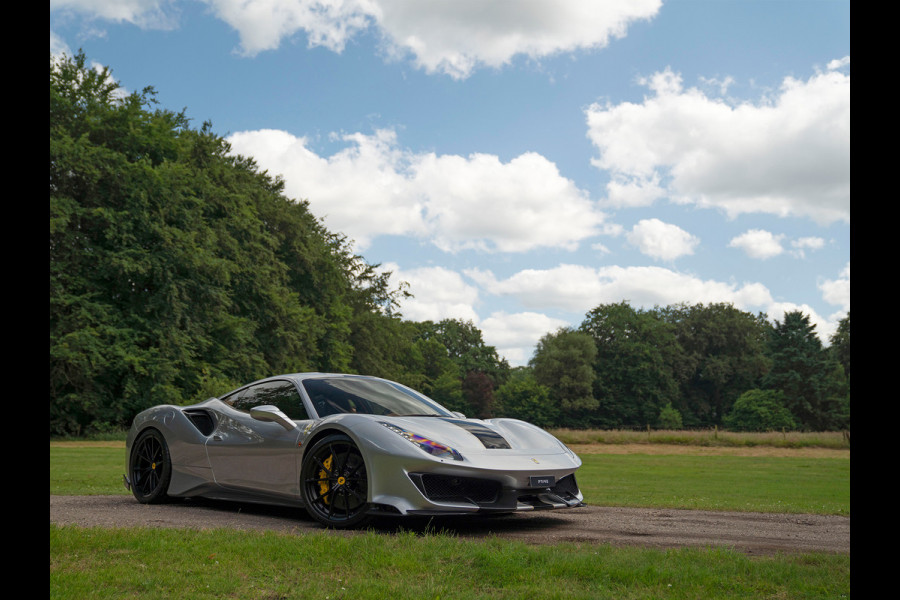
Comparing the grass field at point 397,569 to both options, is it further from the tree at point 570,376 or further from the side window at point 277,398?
the tree at point 570,376

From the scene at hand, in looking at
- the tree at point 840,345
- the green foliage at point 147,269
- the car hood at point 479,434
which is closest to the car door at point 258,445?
the car hood at point 479,434

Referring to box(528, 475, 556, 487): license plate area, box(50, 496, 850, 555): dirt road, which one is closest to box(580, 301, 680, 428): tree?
box(50, 496, 850, 555): dirt road

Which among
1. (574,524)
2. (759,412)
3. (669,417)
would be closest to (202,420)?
(574,524)

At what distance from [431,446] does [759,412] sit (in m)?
77.7

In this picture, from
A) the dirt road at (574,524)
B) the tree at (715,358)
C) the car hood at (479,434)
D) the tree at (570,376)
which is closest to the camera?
the dirt road at (574,524)

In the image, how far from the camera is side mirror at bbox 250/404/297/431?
22.8 feet

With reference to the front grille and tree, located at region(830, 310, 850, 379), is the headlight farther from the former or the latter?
tree, located at region(830, 310, 850, 379)

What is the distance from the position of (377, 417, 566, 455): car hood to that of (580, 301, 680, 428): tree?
72470 mm

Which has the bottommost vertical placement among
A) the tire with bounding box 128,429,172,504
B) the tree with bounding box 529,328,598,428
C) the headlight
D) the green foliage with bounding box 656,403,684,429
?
the green foliage with bounding box 656,403,684,429

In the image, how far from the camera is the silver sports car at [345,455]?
608 centimetres

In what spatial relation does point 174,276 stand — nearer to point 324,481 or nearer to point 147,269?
point 147,269

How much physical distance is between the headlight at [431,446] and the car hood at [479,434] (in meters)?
0.06

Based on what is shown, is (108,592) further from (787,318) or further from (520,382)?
(787,318)
